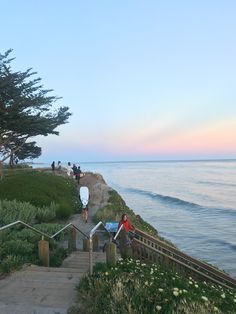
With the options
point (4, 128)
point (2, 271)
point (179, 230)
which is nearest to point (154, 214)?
point (179, 230)

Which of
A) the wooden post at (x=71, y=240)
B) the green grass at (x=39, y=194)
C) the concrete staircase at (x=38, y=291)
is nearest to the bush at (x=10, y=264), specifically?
the concrete staircase at (x=38, y=291)

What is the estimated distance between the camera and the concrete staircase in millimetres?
6168

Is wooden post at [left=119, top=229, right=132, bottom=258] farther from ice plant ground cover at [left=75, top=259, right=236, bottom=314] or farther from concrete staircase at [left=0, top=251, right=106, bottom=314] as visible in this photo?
ice plant ground cover at [left=75, top=259, right=236, bottom=314]

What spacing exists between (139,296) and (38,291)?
181 centimetres

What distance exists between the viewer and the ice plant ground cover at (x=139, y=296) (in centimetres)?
579

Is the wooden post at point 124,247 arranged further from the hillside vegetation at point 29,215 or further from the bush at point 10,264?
the bush at point 10,264

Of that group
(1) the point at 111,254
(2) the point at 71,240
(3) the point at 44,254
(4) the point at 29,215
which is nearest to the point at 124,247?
(2) the point at 71,240

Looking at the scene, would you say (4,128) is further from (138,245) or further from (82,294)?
(82,294)

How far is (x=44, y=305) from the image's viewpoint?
6316 mm

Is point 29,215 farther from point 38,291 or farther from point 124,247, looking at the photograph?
point 38,291

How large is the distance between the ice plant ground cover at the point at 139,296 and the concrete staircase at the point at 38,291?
1.05 feet

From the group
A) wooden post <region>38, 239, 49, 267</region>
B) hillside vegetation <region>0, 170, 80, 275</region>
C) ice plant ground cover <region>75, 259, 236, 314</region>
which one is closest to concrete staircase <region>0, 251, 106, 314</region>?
ice plant ground cover <region>75, 259, 236, 314</region>

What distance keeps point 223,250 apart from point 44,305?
18.4 metres

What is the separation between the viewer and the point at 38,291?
6984 mm
